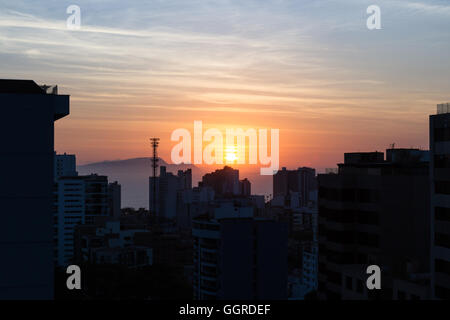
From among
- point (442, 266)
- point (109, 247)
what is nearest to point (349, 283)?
point (442, 266)

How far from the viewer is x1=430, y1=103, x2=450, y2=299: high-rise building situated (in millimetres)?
29234

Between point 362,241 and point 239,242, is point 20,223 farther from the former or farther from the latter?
point 239,242

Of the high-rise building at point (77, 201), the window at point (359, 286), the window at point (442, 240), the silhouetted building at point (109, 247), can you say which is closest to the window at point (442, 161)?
the window at point (442, 240)

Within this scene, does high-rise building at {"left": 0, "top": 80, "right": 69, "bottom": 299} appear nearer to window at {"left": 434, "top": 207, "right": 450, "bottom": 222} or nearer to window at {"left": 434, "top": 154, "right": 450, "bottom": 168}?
window at {"left": 434, "top": 207, "right": 450, "bottom": 222}

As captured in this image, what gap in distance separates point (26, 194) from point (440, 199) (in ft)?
77.7

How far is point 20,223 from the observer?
11.4m

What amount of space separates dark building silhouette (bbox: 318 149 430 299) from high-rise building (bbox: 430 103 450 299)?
25.8 feet

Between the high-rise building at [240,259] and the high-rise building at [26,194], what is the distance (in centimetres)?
4139

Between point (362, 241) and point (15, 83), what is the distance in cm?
3219

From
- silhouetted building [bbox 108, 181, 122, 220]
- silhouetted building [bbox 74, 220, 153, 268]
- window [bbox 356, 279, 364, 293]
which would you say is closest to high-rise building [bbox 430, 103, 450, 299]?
window [bbox 356, 279, 364, 293]

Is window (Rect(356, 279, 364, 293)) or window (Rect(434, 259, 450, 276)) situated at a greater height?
window (Rect(434, 259, 450, 276))

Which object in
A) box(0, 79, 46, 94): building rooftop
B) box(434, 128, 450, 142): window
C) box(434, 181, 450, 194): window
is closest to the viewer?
box(0, 79, 46, 94): building rooftop

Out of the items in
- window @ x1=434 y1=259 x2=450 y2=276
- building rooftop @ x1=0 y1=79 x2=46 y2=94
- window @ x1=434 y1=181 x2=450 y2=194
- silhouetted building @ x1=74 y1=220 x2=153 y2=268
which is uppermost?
building rooftop @ x1=0 y1=79 x2=46 y2=94
